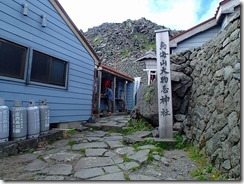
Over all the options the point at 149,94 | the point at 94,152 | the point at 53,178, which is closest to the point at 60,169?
the point at 53,178

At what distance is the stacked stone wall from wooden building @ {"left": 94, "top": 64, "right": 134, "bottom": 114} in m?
6.14

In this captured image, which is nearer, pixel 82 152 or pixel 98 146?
pixel 82 152

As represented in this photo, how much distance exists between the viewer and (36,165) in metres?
3.77

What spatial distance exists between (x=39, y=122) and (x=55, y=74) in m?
1.97

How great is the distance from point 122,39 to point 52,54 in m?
33.9

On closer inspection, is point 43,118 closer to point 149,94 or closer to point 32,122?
point 32,122

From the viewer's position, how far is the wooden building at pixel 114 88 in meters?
10.7

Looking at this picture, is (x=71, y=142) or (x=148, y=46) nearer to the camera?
(x=71, y=142)

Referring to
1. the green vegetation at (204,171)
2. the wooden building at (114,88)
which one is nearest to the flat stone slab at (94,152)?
the green vegetation at (204,171)

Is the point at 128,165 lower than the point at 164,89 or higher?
lower

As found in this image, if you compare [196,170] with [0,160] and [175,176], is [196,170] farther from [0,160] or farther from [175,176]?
[0,160]

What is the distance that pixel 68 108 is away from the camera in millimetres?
7363

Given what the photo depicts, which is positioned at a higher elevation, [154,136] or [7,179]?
[154,136]

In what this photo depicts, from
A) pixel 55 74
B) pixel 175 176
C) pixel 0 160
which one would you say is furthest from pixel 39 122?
pixel 175 176
